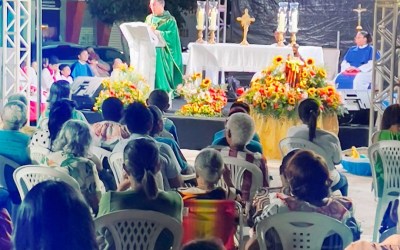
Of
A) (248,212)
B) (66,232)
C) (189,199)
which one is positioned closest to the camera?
(66,232)

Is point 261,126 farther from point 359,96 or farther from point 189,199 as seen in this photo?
point 189,199

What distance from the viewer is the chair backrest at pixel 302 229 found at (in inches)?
177

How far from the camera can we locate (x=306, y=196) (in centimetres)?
455

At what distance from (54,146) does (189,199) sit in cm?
126

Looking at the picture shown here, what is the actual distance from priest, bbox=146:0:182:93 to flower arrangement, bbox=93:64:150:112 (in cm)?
143

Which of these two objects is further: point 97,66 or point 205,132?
point 97,66

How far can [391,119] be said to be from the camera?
7105mm

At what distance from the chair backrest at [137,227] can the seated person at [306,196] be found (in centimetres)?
44

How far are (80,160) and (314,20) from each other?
14.0 metres

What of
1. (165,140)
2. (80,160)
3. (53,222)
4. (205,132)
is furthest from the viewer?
(205,132)

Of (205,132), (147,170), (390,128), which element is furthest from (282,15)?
(147,170)

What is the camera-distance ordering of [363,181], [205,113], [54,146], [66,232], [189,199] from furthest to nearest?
[205,113], [363,181], [54,146], [189,199], [66,232]

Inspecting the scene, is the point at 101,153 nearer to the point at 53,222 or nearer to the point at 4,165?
the point at 4,165

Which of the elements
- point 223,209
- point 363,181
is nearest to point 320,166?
point 223,209
